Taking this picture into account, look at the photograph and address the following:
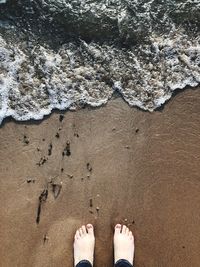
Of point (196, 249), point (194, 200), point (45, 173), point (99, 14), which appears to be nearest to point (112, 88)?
point (99, 14)

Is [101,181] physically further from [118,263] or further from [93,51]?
[93,51]

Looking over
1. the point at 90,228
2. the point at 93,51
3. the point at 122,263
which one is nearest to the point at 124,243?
the point at 122,263

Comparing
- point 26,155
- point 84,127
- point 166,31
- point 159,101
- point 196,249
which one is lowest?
point 196,249

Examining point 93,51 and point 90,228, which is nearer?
point 90,228

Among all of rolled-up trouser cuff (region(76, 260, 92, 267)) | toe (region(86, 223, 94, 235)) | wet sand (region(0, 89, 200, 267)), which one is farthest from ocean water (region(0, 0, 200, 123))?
rolled-up trouser cuff (region(76, 260, 92, 267))

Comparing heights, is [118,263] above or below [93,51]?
below

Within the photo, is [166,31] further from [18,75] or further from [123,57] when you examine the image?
[18,75]

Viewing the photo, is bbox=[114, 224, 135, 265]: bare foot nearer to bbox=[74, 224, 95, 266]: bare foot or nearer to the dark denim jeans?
the dark denim jeans
